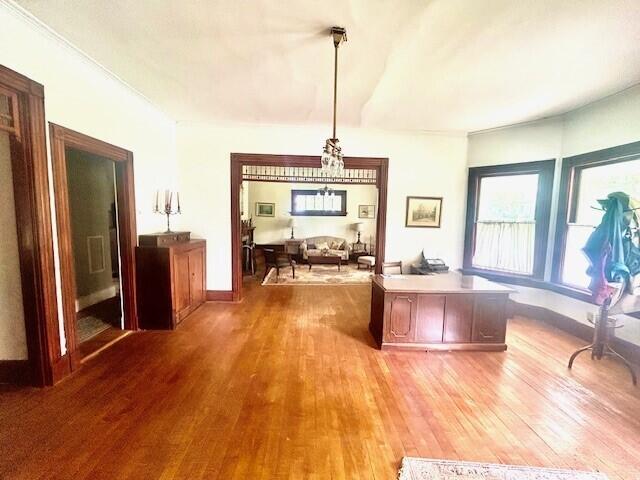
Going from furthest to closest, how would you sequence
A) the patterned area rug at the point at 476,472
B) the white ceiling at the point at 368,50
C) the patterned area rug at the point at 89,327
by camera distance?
the patterned area rug at the point at 89,327
the white ceiling at the point at 368,50
the patterned area rug at the point at 476,472

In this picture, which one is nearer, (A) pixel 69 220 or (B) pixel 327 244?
(A) pixel 69 220

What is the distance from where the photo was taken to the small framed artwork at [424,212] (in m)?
4.63

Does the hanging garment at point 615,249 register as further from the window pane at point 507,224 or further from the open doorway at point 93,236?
the open doorway at point 93,236

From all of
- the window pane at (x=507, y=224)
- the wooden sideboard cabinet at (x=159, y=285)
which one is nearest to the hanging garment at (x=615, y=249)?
the window pane at (x=507, y=224)

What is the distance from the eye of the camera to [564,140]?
364 cm

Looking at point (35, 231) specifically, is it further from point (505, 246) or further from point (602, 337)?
point (505, 246)

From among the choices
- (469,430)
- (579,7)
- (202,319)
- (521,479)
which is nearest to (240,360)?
(202,319)

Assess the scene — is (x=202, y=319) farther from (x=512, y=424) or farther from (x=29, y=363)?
(x=512, y=424)

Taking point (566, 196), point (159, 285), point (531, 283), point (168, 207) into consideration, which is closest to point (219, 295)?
point (159, 285)

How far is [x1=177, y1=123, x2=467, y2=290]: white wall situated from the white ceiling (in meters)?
0.86

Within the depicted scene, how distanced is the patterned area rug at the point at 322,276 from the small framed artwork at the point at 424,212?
2044 millimetres

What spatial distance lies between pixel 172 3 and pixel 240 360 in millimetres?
3025

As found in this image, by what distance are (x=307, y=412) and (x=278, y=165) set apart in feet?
12.0

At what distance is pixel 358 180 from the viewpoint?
6566mm
